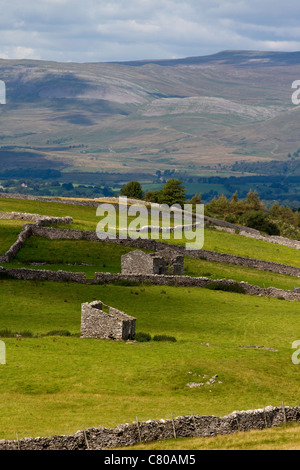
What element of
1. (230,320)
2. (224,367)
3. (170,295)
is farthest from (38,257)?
(224,367)

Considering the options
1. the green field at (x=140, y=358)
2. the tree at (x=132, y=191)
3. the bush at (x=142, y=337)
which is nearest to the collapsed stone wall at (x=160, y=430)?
the green field at (x=140, y=358)

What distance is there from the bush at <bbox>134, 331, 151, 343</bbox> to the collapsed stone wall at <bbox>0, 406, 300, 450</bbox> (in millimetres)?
15527

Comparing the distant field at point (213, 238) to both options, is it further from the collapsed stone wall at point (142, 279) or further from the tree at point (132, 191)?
the tree at point (132, 191)

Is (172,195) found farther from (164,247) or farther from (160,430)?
(160,430)

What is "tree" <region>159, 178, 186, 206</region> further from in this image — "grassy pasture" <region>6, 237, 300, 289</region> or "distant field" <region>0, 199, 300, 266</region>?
"grassy pasture" <region>6, 237, 300, 289</region>

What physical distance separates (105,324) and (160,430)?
17465 millimetres

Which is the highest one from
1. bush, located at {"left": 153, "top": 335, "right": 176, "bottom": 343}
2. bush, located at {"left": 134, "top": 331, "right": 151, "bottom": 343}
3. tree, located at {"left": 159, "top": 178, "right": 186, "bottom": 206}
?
tree, located at {"left": 159, "top": 178, "right": 186, "bottom": 206}

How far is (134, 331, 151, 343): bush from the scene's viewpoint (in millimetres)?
43578

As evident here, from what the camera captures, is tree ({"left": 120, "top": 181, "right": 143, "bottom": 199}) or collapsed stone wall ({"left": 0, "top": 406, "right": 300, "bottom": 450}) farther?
tree ({"left": 120, "top": 181, "right": 143, "bottom": 199})

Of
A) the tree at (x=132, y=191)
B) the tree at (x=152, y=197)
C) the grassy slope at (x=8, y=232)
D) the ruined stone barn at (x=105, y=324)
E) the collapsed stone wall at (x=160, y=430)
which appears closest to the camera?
the collapsed stone wall at (x=160, y=430)

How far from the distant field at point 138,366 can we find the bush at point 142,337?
47.8 inches

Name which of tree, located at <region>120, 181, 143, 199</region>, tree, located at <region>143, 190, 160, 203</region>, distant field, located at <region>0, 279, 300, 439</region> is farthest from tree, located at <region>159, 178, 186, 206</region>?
distant field, located at <region>0, 279, 300, 439</region>

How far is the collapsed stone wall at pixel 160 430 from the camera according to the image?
24.6m

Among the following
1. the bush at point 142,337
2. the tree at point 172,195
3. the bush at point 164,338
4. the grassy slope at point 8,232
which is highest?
the tree at point 172,195
